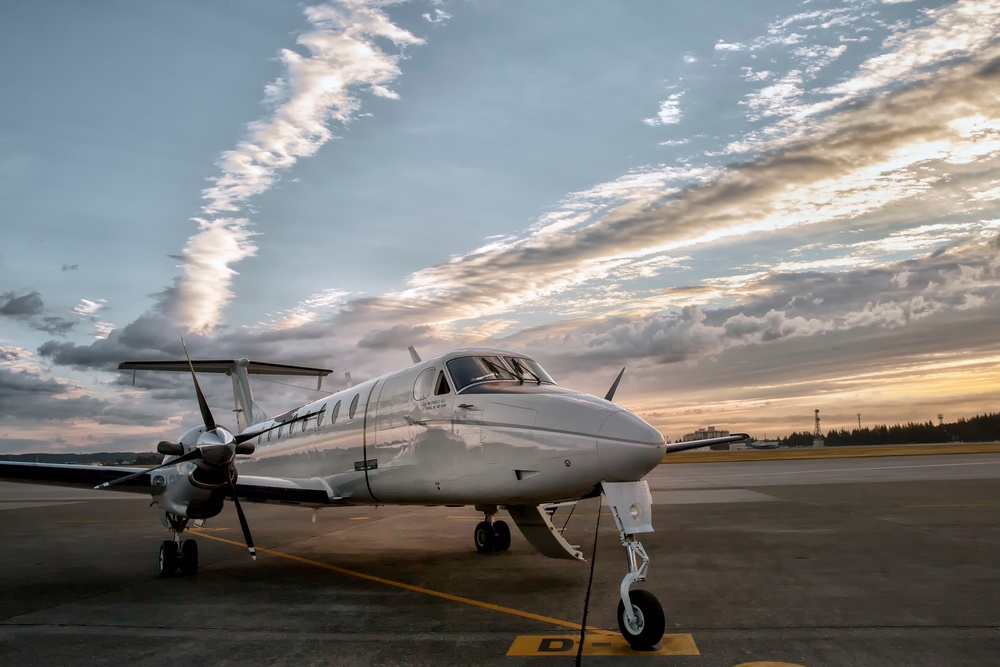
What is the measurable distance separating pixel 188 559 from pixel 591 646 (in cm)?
796

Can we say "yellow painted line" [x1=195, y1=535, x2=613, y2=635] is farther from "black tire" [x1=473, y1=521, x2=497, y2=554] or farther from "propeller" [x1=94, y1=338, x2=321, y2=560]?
"black tire" [x1=473, y1=521, x2=497, y2=554]

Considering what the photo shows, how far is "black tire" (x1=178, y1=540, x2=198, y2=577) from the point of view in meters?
11.6

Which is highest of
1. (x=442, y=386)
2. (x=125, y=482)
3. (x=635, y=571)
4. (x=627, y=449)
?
(x=442, y=386)

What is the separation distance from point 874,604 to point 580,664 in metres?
4.01

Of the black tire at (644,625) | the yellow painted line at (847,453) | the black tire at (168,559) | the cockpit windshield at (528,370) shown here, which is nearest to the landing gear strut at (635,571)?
the black tire at (644,625)

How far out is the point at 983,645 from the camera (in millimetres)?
6172

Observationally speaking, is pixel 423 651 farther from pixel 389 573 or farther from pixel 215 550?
pixel 215 550

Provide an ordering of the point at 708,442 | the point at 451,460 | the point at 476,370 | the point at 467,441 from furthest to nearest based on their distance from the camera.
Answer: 1. the point at 708,442
2. the point at 476,370
3. the point at 451,460
4. the point at 467,441

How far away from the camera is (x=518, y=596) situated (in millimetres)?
8852

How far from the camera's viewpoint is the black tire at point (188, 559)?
38.1 feet

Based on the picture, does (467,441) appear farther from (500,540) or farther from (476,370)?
(500,540)

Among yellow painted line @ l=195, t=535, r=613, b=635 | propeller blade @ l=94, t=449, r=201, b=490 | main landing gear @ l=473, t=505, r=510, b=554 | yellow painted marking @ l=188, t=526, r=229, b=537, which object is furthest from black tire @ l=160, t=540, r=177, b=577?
yellow painted marking @ l=188, t=526, r=229, b=537

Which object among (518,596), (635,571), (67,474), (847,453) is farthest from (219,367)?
(847,453)

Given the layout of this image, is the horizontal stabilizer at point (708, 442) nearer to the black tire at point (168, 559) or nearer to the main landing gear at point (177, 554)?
the main landing gear at point (177, 554)
